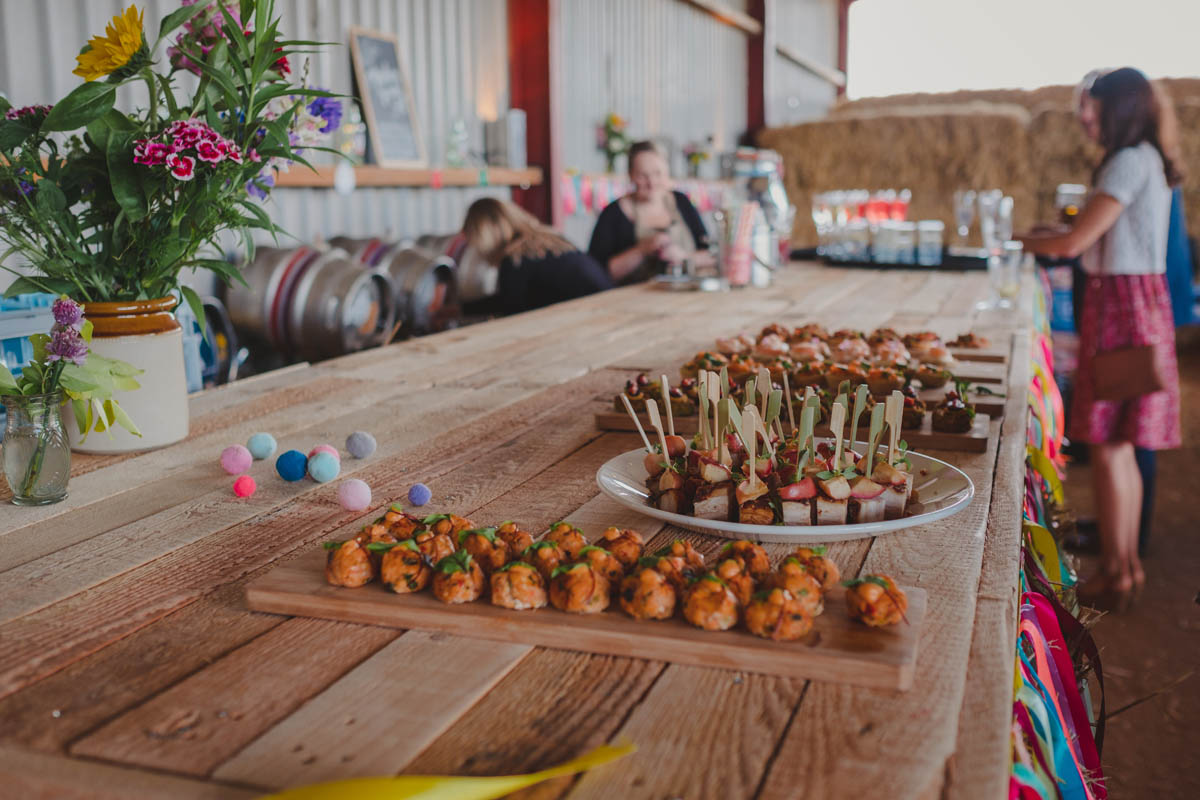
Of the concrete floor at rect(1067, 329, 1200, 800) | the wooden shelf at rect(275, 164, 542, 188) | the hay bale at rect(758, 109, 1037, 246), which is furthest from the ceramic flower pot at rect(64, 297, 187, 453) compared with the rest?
the hay bale at rect(758, 109, 1037, 246)

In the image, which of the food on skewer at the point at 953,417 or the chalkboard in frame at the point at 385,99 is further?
the chalkboard in frame at the point at 385,99

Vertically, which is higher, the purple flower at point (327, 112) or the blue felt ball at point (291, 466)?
the purple flower at point (327, 112)

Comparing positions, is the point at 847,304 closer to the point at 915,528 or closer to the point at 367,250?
the point at 367,250

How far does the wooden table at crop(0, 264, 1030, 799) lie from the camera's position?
670 millimetres

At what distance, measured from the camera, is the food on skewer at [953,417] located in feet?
4.92

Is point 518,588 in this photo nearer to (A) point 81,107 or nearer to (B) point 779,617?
(B) point 779,617

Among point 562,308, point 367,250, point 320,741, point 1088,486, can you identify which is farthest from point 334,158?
point 320,741

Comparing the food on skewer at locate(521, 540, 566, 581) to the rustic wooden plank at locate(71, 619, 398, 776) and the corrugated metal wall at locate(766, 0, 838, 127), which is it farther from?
the corrugated metal wall at locate(766, 0, 838, 127)

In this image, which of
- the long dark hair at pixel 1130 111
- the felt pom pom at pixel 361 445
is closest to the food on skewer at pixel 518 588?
the felt pom pom at pixel 361 445

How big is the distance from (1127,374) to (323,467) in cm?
264

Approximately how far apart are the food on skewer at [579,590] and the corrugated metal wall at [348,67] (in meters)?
3.16

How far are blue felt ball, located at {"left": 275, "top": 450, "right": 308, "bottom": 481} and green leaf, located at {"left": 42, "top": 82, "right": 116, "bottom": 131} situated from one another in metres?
0.51

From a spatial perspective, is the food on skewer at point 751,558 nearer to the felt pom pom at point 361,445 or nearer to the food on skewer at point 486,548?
the food on skewer at point 486,548

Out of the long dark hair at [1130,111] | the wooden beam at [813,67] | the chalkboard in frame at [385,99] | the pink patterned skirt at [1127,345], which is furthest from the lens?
the wooden beam at [813,67]
